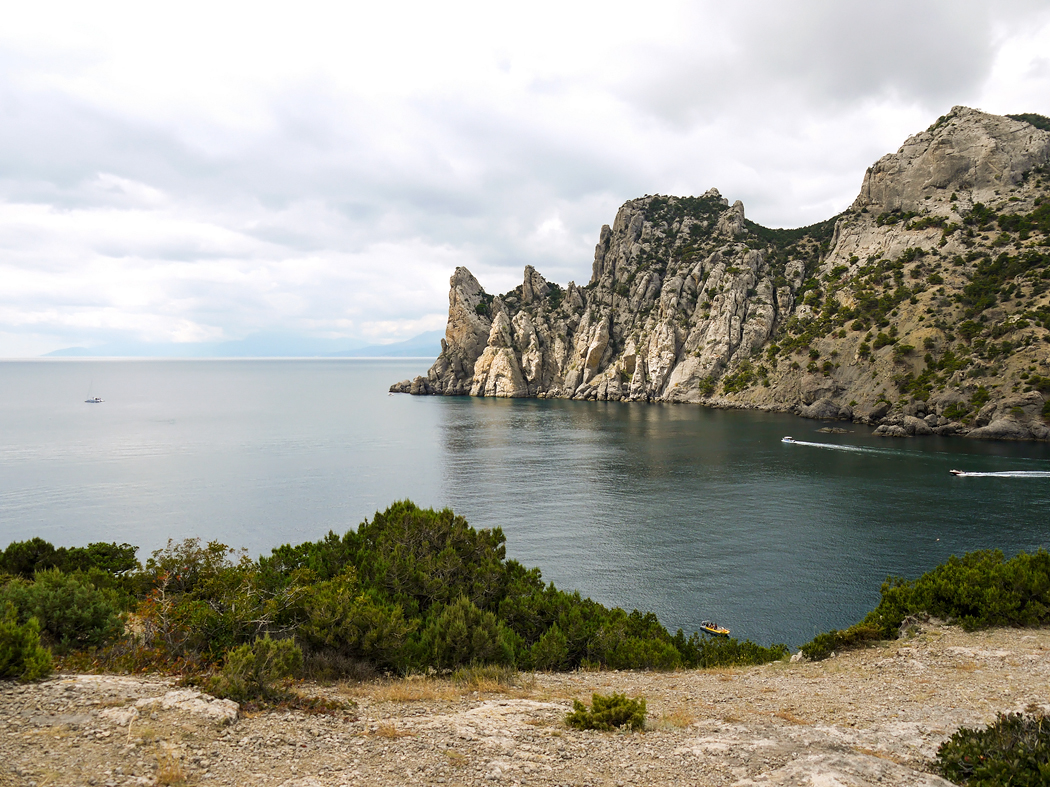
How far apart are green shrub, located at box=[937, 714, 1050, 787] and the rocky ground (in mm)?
415

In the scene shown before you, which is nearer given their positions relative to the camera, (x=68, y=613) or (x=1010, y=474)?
(x=68, y=613)

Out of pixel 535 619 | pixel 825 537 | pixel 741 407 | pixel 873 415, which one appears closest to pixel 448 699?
pixel 535 619

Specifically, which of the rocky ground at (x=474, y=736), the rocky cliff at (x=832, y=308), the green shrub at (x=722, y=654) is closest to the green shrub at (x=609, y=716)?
the rocky ground at (x=474, y=736)

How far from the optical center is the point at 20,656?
336 inches

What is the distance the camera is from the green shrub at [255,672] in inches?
353

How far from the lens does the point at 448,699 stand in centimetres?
1060

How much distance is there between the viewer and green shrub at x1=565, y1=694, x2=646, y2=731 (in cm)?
912

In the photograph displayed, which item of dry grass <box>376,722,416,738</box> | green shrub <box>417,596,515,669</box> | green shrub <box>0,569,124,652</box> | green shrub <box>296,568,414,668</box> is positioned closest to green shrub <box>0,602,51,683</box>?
green shrub <box>0,569,124,652</box>

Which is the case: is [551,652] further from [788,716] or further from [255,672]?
[255,672]

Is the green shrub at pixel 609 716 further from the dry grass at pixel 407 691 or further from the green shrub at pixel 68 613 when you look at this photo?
the green shrub at pixel 68 613

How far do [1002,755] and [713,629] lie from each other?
1735 cm

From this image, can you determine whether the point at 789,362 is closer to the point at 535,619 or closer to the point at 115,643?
the point at 535,619

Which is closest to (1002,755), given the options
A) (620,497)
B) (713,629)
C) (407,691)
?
(407,691)

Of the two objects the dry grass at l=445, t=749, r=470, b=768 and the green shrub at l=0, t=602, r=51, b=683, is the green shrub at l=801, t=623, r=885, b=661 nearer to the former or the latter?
the dry grass at l=445, t=749, r=470, b=768
